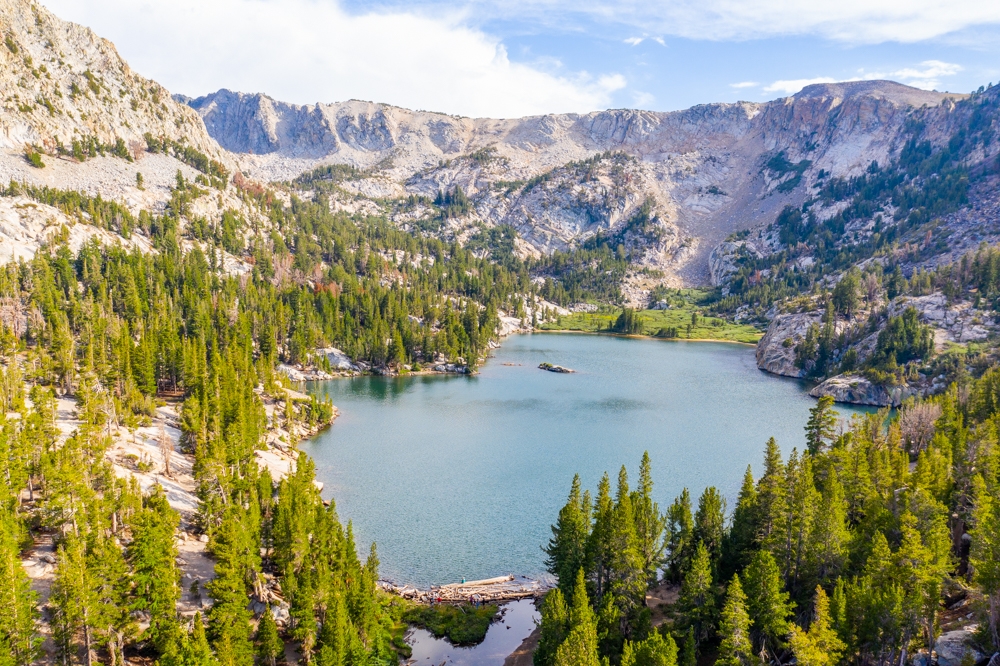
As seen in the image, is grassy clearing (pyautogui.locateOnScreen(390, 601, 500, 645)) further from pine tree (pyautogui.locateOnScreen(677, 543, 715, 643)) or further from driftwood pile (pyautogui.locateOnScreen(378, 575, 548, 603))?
pine tree (pyautogui.locateOnScreen(677, 543, 715, 643))

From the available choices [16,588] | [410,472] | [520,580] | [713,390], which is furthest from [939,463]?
[713,390]

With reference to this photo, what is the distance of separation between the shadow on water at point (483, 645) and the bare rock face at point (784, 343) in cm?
14135

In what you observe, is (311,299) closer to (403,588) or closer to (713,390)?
(713,390)

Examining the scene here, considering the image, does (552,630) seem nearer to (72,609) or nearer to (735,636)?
(735,636)

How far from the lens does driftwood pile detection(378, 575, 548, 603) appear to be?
186ft

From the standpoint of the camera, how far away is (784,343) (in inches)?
7141

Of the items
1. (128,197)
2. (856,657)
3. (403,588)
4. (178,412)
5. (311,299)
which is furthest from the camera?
(128,197)

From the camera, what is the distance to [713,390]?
146 metres

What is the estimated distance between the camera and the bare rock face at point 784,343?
573 ft

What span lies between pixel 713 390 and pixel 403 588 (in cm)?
10601

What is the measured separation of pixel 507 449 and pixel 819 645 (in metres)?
63.4

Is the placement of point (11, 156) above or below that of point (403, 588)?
above

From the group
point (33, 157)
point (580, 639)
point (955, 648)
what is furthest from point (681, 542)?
point (33, 157)

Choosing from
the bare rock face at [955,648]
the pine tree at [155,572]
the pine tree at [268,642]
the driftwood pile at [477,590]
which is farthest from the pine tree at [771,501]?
the pine tree at [155,572]
